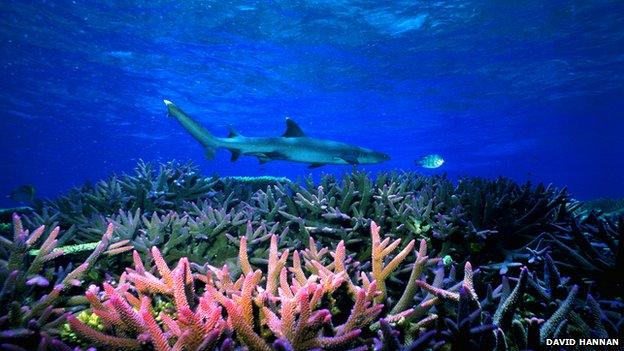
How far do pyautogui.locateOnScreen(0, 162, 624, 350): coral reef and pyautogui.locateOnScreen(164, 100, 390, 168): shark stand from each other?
2888 mm

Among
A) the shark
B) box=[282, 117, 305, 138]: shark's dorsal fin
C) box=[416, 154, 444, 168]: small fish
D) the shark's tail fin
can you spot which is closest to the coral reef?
the shark's tail fin

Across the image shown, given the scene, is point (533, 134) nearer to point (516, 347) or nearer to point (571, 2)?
point (571, 2)

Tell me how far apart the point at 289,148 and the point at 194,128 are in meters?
2.74

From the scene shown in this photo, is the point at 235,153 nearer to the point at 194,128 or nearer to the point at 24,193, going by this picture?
the point at 194,128

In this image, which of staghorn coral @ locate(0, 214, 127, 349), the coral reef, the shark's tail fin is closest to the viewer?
the coral reef

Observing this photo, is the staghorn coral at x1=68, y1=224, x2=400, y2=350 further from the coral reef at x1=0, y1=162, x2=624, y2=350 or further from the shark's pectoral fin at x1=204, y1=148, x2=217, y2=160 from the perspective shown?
the shark's pectoral fin at x1=204, y1=148, x2=217, y2=160

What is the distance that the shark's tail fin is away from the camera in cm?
592

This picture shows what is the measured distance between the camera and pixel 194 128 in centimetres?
677

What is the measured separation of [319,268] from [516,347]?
1.43m

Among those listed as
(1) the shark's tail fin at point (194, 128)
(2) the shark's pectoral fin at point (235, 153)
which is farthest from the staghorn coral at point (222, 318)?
(2) the shark's pectoral fin at point (235, 153)

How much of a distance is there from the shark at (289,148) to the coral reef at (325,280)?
9.48 ft

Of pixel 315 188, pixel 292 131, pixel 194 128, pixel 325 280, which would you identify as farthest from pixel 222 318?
pixel 292 131

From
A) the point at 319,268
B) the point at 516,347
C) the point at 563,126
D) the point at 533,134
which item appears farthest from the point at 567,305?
the point at 533,134

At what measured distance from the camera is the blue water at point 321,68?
17672mm
